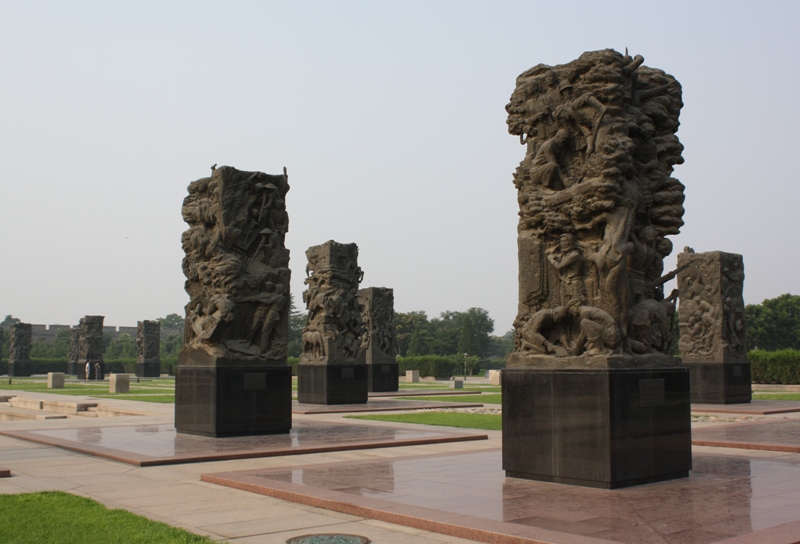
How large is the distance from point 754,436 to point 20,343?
188 feet

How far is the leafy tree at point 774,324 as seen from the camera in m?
64.4

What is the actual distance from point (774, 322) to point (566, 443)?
62532 millimetres

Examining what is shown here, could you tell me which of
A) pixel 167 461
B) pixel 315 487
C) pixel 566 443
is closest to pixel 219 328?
pixel 167 461

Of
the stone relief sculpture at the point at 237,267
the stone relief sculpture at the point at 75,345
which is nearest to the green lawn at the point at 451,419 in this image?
the stone relief sculpture at the point at 237,267

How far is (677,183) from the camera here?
1007cm

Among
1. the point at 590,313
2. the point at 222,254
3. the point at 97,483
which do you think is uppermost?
the point at 222,254

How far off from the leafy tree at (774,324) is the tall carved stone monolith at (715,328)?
4368cm

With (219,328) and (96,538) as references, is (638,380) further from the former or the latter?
(219,328)

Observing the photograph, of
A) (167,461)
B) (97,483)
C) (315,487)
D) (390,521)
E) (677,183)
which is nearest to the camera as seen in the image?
(390,521)

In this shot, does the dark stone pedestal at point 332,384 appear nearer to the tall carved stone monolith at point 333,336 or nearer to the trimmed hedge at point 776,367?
the tall carved stone monolith at point 333,336

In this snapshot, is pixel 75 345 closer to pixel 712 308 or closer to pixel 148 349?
pixel 148 349

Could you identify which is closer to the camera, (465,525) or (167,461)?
(465,525)

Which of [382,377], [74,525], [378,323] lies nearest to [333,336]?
[382,377]

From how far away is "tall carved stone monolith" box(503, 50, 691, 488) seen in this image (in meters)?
8.74
